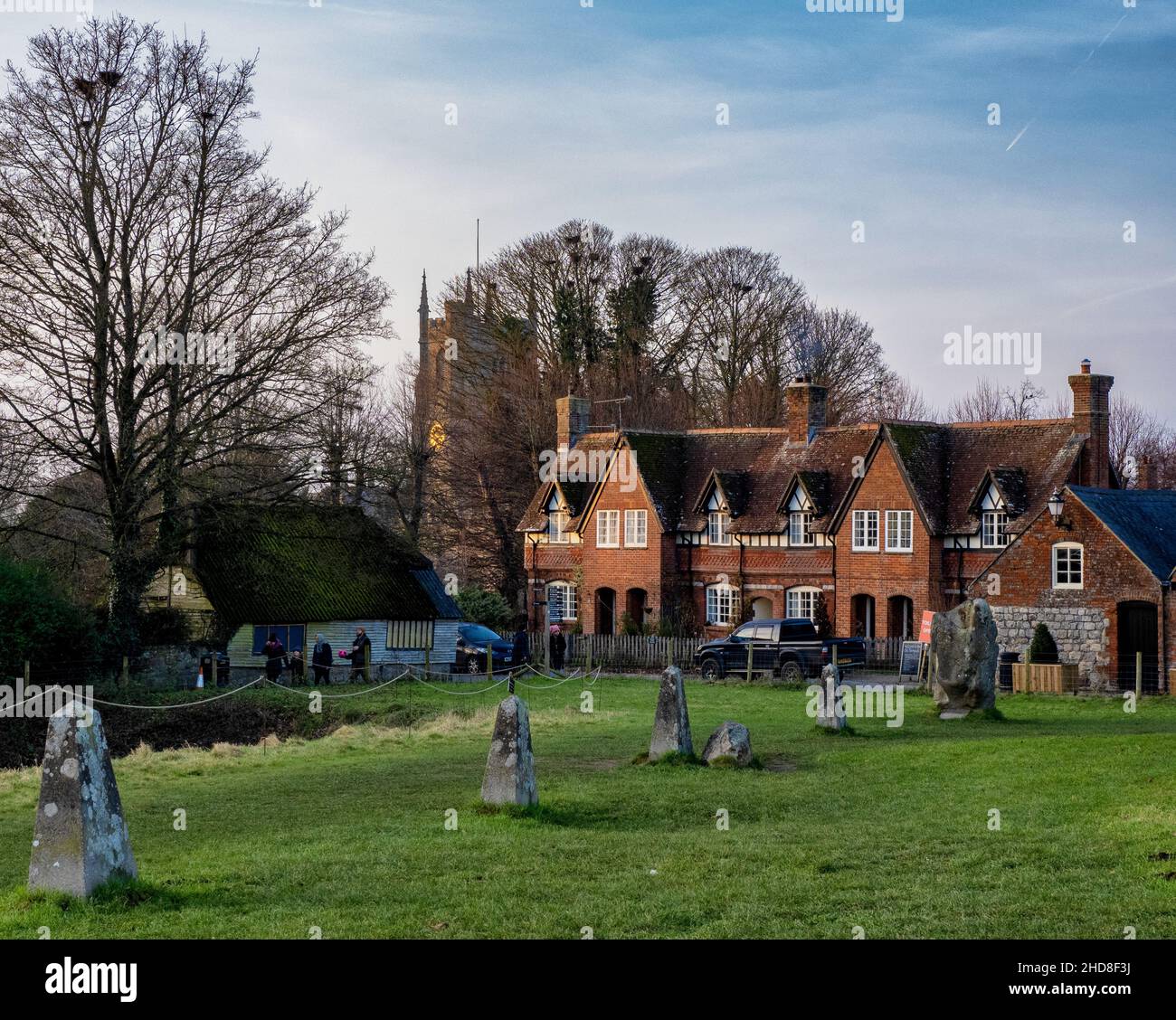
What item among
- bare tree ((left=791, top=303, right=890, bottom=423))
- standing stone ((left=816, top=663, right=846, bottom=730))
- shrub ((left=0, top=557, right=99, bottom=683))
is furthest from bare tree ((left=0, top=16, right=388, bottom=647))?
bare tree ((left=791, top=303, right=890, bottom=423))

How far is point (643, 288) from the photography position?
73375 mm

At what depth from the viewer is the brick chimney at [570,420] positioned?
63375 millimetres

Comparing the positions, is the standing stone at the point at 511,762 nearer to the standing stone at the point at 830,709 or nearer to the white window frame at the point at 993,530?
the standing stone at the point at 830,709

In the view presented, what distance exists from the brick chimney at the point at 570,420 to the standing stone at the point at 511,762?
47538 millimetres

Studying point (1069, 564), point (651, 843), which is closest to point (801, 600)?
point (1069, 564)

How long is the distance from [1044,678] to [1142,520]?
21.0 ft

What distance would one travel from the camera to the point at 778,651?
139 ft

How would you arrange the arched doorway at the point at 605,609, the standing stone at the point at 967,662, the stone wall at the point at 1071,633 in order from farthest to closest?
the arched doorway at the point at 605,609 < the stone wall at the point at 1071,633 < the standing stone at the point at 967,662

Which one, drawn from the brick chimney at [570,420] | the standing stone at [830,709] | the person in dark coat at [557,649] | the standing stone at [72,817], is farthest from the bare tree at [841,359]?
the standing stone at [72,817]

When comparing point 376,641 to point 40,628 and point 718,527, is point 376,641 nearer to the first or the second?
point 40,628

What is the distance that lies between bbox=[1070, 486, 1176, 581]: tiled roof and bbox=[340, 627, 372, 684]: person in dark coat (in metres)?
21.0
